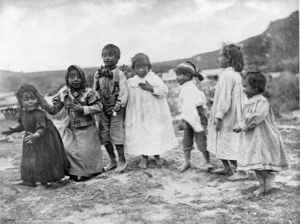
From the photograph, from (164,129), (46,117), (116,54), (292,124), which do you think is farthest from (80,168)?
(292,124)

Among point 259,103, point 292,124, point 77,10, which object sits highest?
point 77,10

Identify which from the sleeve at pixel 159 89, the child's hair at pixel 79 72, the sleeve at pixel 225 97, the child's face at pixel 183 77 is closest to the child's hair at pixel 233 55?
the sleeve at pixel 225 97

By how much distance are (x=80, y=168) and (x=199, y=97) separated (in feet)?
5.17

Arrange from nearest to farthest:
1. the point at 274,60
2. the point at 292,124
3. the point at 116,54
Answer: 1. the point at 116,54
2. the point at 292,124
3. the point at 274,60

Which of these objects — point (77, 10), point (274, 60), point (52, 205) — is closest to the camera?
point (52, 205)

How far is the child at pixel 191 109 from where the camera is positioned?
414 centimetres

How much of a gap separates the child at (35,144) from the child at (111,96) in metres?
0.69

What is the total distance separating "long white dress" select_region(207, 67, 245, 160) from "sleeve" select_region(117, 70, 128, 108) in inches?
40.0

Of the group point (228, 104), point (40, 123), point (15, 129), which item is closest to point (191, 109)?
point (228, 104)

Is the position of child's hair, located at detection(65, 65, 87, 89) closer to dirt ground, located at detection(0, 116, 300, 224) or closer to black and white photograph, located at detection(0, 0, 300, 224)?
black and white photograph, located at detection(0, 0, 300, 224)

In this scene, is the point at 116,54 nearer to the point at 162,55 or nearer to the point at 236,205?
the point at 162,55

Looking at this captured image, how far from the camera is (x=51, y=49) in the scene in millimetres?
3738

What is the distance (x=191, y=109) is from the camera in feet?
13.6

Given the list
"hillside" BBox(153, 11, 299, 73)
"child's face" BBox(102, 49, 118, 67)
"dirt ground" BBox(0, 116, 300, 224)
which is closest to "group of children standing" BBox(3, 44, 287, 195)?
"child's face" BBox(102, 49, 118, 67)
